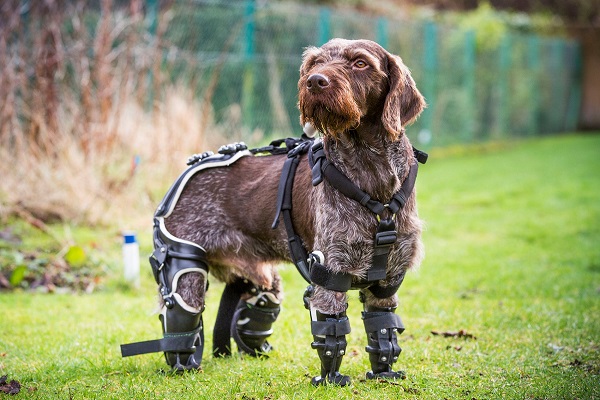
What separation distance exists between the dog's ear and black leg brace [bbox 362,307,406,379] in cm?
105

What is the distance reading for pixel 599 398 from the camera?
4141mm

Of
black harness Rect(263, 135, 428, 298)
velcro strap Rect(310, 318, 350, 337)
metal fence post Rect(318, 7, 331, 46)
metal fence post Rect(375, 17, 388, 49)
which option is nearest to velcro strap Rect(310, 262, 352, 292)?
black harness Rect(263, 135, 428, 298)

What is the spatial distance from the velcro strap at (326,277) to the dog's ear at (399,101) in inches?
31.1

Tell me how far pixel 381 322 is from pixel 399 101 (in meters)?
1.26

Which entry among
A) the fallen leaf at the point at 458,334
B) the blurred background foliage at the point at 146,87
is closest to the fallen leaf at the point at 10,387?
the fallen leaf at the point at 458,334

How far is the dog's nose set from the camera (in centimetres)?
373

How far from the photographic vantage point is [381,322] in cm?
434

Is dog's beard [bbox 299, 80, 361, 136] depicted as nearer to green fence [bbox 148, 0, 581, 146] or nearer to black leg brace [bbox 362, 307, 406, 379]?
black leg brace [bbox 362, 307, 406, 379]

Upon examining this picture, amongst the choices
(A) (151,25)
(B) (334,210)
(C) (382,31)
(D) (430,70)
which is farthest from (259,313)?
(D) (430,70)

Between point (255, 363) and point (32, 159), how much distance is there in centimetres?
498

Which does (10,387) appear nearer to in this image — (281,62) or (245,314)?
(245,314)

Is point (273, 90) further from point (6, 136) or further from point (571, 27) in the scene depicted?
point (571, 27)

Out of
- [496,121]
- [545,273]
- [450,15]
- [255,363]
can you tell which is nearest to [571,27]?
[450,15]

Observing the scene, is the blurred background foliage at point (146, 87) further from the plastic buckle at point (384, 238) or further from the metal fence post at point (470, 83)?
the plastic buckle at point (384, 238)
